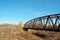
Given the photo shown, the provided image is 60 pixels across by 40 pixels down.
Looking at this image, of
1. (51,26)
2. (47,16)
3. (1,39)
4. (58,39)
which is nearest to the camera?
(1,39)

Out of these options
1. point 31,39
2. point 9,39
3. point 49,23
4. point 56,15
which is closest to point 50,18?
point 49,23

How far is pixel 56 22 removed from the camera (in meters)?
33.0

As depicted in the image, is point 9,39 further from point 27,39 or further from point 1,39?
point 27,39

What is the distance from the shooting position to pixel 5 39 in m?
33.4

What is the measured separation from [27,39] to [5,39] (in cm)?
683

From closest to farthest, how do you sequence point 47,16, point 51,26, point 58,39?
1. point 51,26
2. point 47,16
3. point 58,39

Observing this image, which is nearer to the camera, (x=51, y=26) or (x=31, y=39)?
(x=51, y=26)

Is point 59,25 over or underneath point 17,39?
over

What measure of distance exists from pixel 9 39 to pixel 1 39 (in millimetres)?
2020

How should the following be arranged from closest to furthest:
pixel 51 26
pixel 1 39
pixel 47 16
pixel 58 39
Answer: pixel 1 39, pixel 51 26, pixel 47 16, pixel 58 39

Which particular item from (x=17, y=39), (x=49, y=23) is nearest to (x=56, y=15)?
(x=49, y=23)

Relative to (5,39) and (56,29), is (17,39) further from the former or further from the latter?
(56,29)

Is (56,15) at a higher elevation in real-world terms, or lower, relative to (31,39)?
higher

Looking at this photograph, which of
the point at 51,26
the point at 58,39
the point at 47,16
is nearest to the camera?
the point at 51,26
